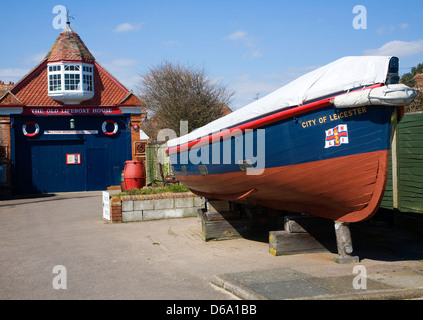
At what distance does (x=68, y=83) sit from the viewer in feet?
71.7

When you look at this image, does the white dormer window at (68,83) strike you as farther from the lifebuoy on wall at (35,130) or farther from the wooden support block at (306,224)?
the wooden support block at (306,224)

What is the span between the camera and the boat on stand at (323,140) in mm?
5859

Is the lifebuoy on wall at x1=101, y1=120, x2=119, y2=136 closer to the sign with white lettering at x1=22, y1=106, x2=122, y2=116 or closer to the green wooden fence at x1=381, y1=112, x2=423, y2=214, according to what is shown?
the sign with white lettering at x1=22, y1=106, x2=122, y2=116

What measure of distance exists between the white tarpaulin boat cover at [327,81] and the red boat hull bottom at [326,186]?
90 centimetres

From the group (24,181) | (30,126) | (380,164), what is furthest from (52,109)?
(380,164)

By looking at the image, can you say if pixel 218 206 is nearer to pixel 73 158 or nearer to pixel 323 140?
pixel 323 140

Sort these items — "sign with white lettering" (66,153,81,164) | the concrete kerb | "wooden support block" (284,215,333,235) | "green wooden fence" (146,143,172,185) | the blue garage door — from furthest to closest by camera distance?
"sign with white lettering" (66,153,81,164), the blue garage door, "green wooden fence" (146,143,172,185), the concrete kerb, "wooden support block" (284,215,333,235)

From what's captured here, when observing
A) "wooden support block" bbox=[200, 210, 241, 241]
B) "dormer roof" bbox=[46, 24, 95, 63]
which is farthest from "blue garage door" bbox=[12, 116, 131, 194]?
"wooden support block" bbox=[200, 210, 241, 241]

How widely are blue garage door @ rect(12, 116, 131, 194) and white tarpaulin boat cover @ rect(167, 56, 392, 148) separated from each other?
646 inches

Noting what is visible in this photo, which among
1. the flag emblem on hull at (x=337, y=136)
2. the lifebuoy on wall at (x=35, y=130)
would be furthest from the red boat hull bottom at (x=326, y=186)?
the lifebuoy on wall at (x=35, y=130)

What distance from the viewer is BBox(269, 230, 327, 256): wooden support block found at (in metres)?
7.12
